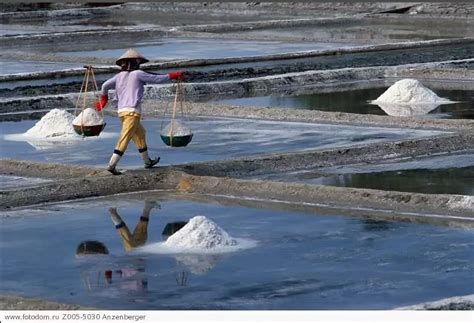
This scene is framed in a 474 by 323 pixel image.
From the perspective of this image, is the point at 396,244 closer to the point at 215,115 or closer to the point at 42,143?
the point at 42,143

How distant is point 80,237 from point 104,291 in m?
1.85

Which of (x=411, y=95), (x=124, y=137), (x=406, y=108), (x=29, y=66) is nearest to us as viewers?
(x=124, y=137)

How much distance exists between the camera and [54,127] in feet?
52.0

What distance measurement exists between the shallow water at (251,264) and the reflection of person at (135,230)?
0.06 m

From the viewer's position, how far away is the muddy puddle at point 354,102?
17.4 metres

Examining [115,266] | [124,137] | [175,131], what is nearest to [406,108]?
[175,131]

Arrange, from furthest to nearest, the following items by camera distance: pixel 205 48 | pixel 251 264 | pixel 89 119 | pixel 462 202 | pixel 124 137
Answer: pixel 205 48
pixel 89 119
pixel 124 137
pixel 462 202
pixel 251 264

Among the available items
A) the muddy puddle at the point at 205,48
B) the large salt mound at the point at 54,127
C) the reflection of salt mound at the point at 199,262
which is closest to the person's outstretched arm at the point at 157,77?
the reflection of salt mound at the point at 199,262

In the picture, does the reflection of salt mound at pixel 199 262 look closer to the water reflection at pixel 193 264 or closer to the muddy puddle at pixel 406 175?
the water reflection at pixel 193 264

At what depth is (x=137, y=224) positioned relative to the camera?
10.9m

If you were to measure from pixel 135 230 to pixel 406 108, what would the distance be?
7.90 meters

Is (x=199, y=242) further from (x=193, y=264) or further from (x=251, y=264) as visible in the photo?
(x=251, y=264)

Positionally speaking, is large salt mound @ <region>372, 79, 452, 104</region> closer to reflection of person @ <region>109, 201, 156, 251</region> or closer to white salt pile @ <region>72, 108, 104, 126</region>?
white salt pile @ <region>72, 108, 104, 126</region>

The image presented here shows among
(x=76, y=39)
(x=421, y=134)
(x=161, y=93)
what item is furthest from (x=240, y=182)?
(x=76, y=39)
